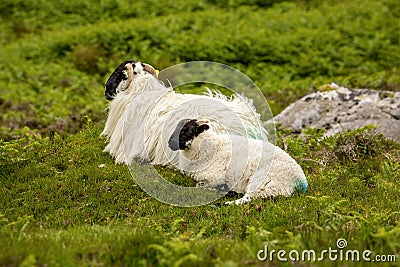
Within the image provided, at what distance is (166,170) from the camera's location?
309 inches

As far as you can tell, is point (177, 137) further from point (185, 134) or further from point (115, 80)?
point (115, 80)

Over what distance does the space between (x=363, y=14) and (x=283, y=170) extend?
55.3ft

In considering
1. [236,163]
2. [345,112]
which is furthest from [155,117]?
[345,112]

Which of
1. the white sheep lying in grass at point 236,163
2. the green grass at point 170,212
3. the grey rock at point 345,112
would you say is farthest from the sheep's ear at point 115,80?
the grey rock at point 345,112

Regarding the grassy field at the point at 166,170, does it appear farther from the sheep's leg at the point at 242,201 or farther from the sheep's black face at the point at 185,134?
the sheep's black face at the point at 185,134

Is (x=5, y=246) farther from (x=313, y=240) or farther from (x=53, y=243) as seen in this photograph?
(x=313, y=240)

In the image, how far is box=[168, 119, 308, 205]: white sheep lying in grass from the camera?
6.98 m

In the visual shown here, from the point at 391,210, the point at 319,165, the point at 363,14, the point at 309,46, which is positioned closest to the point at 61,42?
the point at 309,46

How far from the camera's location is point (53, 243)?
500 centimetres
